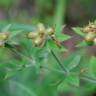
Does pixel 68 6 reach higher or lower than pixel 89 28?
lower

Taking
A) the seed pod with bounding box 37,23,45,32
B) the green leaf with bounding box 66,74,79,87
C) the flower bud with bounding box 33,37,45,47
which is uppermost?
the seed pod with bounding box 37,23,45,32

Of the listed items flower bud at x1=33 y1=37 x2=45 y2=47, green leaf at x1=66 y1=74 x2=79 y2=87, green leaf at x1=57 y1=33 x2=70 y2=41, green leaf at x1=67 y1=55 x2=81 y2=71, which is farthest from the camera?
green leaf at x1=67 y1=55 x2=81 y2=71

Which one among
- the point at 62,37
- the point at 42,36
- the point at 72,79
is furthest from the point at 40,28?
the point at 72,79

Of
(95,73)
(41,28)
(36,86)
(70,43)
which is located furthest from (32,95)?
(70,43)

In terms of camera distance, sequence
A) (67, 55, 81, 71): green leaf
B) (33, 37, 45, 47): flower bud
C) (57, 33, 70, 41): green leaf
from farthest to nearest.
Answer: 1. (67, 55, 81, 71): green leaf
2. (57, 33, 70, 41): green leaf
3. (33, 37, 45, 47): flower bud

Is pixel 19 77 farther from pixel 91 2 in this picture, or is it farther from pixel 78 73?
pixel 91 2

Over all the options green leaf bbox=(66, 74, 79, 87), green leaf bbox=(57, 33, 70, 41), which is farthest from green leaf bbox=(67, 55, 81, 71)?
green leaf bbox=(57, 33, 70, 41)

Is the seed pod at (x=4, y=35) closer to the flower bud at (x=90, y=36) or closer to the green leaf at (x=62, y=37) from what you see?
the green leaf at (x=62, y=37)

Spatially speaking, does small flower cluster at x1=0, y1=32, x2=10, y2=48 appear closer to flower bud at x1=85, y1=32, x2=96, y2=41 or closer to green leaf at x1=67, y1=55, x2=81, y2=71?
flower bud at x1=85, y1=32, x2=96, y2=41

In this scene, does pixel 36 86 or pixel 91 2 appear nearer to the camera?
pixel 36 86

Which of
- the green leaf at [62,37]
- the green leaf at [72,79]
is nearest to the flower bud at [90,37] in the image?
the green leaf at [62,37]

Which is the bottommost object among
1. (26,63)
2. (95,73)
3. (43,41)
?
(95,73)
